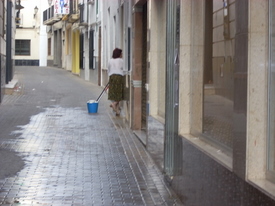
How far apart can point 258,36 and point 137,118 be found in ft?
28.9

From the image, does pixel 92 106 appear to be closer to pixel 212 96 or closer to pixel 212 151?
pixel 212 96

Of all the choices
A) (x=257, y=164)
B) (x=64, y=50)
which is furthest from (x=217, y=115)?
(x=64, y=50)

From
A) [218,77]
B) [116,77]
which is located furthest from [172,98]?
[116,77]

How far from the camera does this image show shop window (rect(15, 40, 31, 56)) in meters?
54.0

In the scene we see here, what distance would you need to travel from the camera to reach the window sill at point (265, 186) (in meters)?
4.44

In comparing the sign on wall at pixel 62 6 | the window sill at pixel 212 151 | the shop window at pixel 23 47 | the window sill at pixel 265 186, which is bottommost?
the window sill at pixel 265 186

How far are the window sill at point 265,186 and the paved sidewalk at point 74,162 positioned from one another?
2.54m

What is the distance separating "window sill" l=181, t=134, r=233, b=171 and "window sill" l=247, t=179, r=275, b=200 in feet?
1.58

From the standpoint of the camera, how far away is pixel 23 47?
2128 inches

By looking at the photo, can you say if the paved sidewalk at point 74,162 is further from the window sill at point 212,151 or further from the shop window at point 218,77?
the shop window at point 218,77

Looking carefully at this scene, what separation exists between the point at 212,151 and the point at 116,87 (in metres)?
10.4

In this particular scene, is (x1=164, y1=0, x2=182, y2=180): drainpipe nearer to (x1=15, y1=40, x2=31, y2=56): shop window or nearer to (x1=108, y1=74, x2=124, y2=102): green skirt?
(x1=108, y1=74, x2=124, y2=102): green skirt

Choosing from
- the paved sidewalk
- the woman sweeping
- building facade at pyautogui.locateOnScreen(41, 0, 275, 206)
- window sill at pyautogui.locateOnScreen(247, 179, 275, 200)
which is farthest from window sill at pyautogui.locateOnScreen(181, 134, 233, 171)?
the woman sweeping

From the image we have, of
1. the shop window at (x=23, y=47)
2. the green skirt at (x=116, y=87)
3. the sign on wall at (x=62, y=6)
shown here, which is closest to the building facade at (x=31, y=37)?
the shop window at (x=23, y=47)
